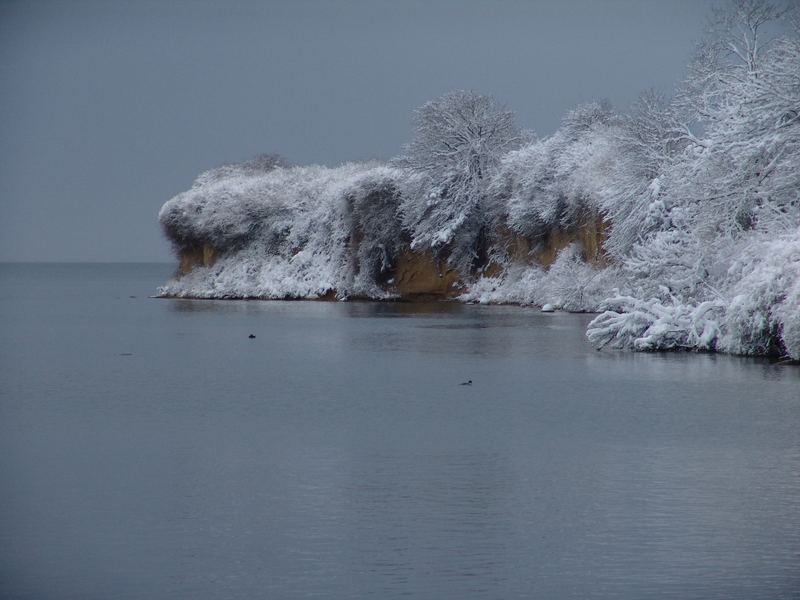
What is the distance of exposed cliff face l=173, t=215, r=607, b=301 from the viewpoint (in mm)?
49312

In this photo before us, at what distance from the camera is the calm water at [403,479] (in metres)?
9.34

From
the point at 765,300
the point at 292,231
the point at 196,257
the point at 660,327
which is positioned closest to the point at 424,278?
the point at 292,231

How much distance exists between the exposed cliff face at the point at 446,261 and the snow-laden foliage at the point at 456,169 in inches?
43.0

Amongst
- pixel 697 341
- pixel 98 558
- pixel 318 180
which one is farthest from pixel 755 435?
pixel 318 180

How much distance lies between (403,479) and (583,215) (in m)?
38.0

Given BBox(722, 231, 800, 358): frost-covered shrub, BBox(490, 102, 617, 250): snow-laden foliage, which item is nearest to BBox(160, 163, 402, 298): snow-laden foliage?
BBox(490, 102, 617, 250): snow-laden foliage

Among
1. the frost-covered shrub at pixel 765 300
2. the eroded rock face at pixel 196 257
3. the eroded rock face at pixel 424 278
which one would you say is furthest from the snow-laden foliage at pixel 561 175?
the eroded rock face at pixel 196 257

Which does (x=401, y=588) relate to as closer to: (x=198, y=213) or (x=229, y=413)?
(x=229, y=413)

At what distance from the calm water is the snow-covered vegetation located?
221 centimetres

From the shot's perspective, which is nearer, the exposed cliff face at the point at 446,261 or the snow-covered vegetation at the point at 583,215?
the snow-covered vegetation at the point at 583,215

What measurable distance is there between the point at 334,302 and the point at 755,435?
155 feet

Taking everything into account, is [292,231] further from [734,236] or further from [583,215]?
[734,236]

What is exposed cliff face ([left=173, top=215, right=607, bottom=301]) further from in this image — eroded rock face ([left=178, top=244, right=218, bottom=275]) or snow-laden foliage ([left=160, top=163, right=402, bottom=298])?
snow-laden foliage ([left=160, top=163, right=402, bottom=298])

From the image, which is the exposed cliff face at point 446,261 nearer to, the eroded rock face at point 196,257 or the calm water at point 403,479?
the eroded rock face at point 196,257
